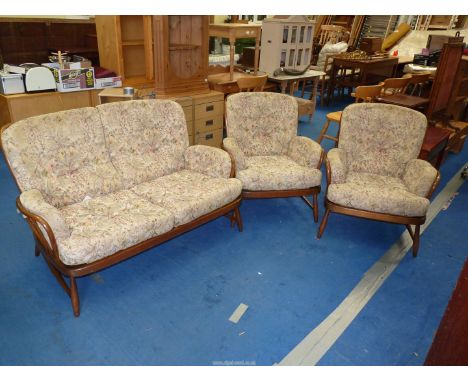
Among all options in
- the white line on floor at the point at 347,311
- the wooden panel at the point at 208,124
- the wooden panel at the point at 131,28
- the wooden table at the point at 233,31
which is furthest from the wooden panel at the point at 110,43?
the white line on floor at the point at 347,311

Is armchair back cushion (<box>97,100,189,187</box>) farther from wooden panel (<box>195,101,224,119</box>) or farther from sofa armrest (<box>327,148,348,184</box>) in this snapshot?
sofa armrest (<box>327,148,348,184</box>)

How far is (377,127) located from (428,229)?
911 mm

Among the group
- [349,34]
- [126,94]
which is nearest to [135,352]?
[126,94]

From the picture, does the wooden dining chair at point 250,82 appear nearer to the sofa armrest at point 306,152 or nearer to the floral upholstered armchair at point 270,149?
the floral upholstered armchair at point 270,149

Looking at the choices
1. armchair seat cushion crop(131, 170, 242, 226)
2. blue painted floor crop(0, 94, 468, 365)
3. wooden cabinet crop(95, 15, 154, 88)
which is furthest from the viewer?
wooden cabinet crop(95, 15, 154, 88)

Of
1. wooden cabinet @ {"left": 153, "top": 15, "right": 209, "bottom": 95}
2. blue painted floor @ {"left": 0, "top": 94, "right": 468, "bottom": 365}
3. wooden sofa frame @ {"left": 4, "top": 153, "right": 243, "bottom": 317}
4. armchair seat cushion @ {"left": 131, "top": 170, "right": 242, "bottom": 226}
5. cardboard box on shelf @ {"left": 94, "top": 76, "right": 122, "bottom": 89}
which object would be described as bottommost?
blue painted floor @ {"left": 0, "top": 94, "right": 468, "bottom": 365}

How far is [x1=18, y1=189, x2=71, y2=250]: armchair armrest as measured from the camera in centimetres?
180

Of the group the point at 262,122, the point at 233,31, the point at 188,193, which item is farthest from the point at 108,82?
the point at 188,193

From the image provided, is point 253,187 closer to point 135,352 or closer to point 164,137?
point 164,137

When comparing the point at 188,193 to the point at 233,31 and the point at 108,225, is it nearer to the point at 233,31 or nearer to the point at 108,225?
the point at 108,225

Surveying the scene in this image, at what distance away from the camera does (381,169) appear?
2.91 metres

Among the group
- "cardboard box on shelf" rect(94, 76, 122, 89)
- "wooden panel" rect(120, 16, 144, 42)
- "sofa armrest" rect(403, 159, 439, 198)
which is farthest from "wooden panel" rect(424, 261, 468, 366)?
"wooden panel" rect(120, 16, 144, 42)

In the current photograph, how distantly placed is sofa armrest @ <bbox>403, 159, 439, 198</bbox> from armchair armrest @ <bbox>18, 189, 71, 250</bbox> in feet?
7.48

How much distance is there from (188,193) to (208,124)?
5.41ft
